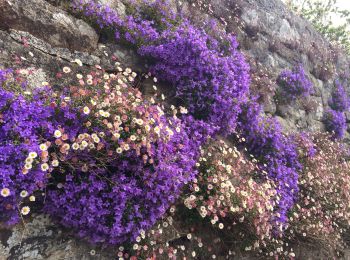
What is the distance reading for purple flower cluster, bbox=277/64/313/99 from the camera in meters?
10.5

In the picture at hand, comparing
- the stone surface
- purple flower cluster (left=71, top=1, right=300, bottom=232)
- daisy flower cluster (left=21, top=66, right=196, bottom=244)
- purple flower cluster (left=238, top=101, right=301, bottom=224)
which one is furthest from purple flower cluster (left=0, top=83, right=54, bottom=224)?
purple flower cluster (left=238, top=101, right=301, bottom=224)

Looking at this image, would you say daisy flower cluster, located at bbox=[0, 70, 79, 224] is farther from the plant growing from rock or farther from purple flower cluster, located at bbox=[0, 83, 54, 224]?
the plant growing from rock

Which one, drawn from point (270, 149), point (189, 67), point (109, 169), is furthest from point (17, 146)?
point (270, 149)

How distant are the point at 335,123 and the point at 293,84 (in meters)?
2.51

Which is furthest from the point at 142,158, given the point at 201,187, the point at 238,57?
the point at 238,57

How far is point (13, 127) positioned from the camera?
11.5ft

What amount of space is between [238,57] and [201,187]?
3.90 meters

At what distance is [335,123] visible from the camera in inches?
453

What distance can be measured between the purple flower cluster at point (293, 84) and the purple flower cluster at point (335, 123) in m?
1.45

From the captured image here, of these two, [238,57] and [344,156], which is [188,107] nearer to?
[238,57]

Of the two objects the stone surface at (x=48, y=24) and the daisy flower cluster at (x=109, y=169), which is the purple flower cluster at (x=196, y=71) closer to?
the stone surface at (x=48, y=24)

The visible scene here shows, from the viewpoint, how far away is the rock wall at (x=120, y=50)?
3.83 metres

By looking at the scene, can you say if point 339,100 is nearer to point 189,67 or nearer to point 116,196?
point 189,67

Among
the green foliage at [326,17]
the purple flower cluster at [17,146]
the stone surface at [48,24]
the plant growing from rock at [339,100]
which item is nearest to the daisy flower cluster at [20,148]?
the purple flower cluster at [17,146]
